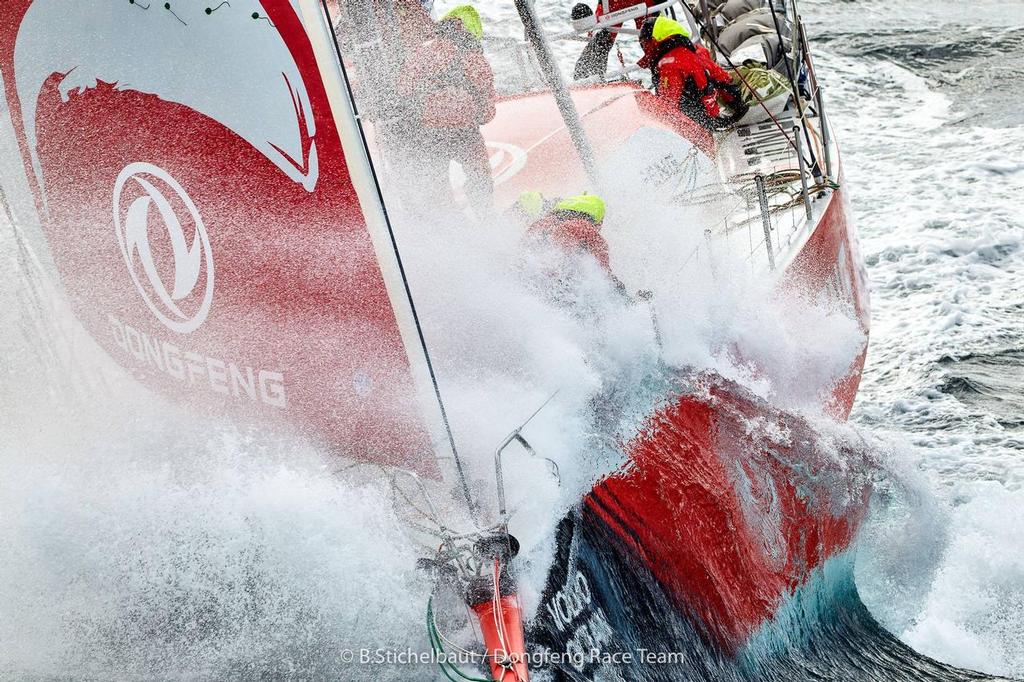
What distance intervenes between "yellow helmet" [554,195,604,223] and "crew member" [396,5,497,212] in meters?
0.41

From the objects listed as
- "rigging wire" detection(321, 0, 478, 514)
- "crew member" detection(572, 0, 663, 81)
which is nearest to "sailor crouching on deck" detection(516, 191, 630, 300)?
"rigging wire" detection(321, 0, 478, 514)

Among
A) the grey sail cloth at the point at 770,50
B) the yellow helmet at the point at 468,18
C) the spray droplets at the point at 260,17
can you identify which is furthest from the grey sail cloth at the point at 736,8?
the spray droplets at the point at 260,17

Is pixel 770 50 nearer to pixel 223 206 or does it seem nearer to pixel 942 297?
pixel 942 297

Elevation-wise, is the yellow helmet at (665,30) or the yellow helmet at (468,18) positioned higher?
the yellow helmet at (468,18)

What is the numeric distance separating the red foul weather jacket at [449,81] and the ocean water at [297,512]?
1.24 m

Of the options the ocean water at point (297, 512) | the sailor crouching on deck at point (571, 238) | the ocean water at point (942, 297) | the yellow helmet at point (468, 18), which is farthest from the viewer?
the ocean water at point (942, 297)

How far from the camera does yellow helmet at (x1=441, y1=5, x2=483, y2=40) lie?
344 centimetres

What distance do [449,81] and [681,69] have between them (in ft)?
6.29

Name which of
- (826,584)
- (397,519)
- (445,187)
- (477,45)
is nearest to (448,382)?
(397,519)

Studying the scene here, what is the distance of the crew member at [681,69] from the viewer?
4844mm

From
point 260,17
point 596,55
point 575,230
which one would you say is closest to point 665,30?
point 596,55

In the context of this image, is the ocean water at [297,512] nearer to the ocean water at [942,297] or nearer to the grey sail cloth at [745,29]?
the ocean water at [942,297]

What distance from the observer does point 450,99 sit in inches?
130

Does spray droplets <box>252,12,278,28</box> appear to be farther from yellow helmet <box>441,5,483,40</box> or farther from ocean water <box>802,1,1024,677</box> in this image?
ocean water <box>802,1,1024,677</box>
